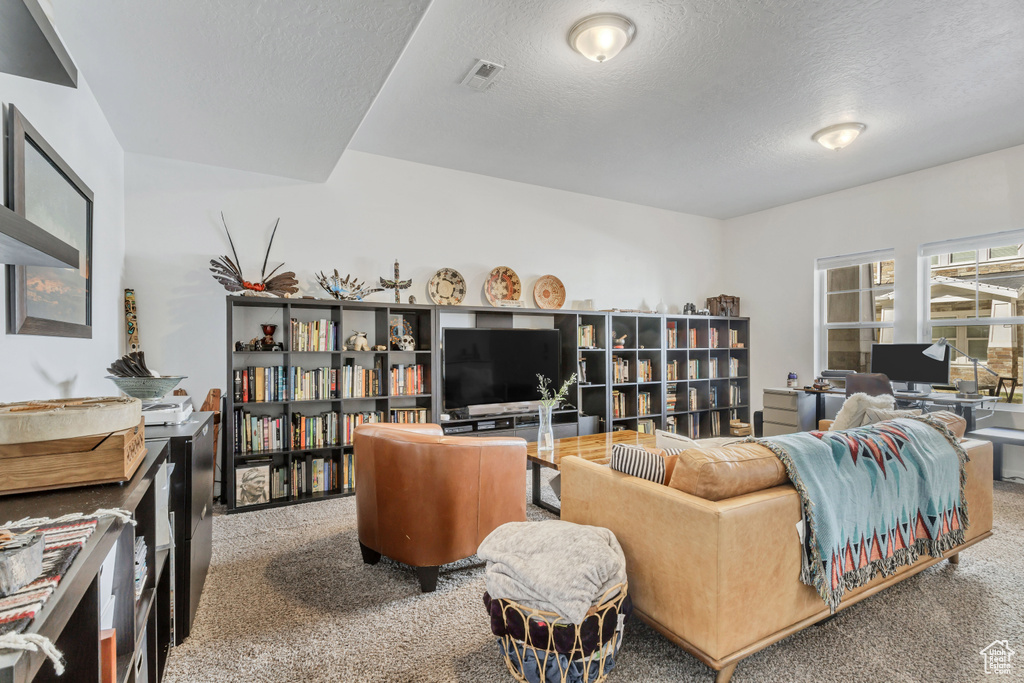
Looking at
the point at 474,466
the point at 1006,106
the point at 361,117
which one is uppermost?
the point at 1006,106

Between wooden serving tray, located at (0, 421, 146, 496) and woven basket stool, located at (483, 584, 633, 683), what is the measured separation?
1089mm

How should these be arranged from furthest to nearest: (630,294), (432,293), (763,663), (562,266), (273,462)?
(630,294)
(562,266)
(432,293)
(273,462)
(763,663)

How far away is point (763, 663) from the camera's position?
67.8 inches

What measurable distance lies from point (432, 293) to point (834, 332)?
442 cm

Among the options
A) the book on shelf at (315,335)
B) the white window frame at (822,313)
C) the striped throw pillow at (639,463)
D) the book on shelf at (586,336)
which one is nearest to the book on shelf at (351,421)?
the book on shelf at (315,335)

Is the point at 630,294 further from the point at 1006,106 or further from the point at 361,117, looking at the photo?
the point at 361,117

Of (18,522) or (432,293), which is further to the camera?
(432,293)

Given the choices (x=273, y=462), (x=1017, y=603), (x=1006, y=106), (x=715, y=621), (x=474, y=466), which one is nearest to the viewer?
(x=715, y=621)

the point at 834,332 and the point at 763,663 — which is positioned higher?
the point at 834,332

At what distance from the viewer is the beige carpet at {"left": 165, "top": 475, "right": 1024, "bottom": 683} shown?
1688 mm

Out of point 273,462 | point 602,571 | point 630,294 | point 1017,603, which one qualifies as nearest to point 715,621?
point 602,571

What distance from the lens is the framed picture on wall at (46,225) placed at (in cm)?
158

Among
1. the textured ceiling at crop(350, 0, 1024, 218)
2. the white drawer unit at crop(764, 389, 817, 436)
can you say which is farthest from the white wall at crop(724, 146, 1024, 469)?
the white drawer unit at crop(764, 389, 817, 436)

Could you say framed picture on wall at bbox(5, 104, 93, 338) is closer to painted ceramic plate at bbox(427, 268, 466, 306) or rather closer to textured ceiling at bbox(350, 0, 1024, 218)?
textured ceiling at bbox(350, 0, 1024, 218)
